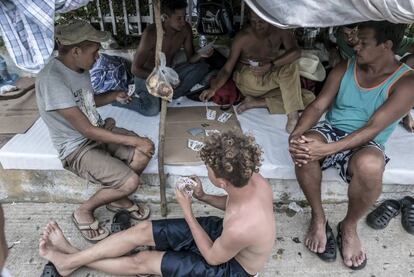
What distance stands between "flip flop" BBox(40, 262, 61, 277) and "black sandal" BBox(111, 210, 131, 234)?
0.43m

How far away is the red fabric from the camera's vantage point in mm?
3314

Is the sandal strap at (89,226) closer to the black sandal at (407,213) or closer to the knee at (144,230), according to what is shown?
the knee at (144,230)

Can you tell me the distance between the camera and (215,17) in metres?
3.62

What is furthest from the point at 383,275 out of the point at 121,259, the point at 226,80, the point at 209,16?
the point at 209,16

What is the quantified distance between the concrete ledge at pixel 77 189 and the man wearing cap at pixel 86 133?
0.19 metres

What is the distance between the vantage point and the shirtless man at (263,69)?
3121 mm

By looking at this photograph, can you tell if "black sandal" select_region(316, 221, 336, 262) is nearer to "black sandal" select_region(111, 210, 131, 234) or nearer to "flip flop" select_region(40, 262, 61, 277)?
"black sandal" select_region(111, 210, 131, 234)

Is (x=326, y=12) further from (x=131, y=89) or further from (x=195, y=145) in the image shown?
(x=131, y=89)

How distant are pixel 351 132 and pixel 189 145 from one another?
1138mm

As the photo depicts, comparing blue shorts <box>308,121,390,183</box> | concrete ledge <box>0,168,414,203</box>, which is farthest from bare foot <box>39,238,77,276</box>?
blue shorts <box>308,121,390,183</box>

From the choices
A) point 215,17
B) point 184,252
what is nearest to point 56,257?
point 184,252

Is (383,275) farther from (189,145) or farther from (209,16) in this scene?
(209,16)

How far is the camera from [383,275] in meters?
2.22

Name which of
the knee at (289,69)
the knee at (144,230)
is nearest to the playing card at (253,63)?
the knee at (289,69)
